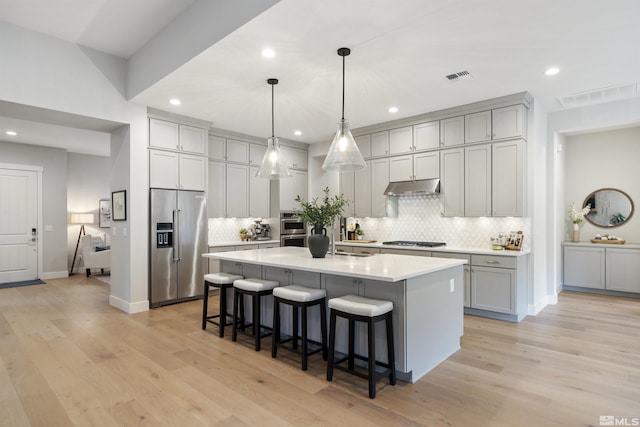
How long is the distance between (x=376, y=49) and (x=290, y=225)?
4.40 metres

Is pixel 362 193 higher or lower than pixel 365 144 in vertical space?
lower

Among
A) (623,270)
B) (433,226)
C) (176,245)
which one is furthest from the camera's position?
(433,226)

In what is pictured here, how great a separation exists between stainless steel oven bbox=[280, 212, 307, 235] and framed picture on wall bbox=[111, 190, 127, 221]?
9.31 ft

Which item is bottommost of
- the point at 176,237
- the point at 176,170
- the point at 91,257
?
the point at 91,257

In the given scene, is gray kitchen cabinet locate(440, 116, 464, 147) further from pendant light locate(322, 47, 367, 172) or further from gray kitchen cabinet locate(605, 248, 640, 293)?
gray kitchen cabinet locate(605, 248, 640, 293)

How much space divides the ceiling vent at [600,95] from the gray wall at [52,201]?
957 cm

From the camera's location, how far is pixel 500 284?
4426mm

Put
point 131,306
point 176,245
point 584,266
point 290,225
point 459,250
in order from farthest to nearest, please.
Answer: point 290,225 → point 584,266 → point 176,245 → point 131,306 → point 459,250

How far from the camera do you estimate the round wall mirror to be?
5832 mm

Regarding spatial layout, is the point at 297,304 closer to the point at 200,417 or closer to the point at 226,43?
the point at 200,417

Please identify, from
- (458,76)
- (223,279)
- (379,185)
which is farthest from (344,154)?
(379,185)

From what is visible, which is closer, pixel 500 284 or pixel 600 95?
pixel 500 284

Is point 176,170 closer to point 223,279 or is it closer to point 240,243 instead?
Answer: point 240,243

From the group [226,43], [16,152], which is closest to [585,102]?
[226,43]
